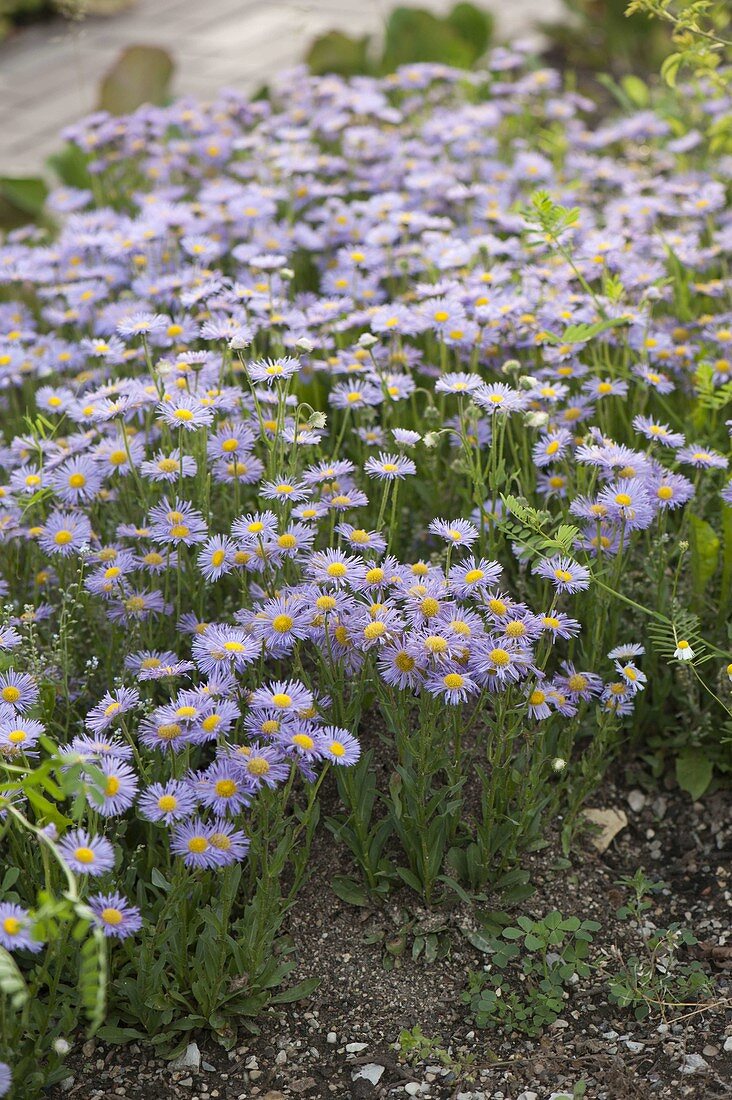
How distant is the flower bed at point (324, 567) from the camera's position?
73.4 inches

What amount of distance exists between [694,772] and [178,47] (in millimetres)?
5812

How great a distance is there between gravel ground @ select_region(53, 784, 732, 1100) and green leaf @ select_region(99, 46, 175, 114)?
3.34 metres

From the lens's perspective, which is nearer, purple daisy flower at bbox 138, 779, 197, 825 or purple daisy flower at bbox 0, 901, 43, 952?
purple daisy flower at bbox 0, 901, 43, 952

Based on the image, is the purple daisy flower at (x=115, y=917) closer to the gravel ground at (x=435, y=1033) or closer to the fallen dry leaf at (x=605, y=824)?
the gravel ground at (x=435, y=1033)

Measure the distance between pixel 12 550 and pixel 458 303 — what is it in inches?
42.9

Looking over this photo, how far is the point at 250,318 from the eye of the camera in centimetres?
288

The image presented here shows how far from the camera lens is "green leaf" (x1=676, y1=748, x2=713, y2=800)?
232cm

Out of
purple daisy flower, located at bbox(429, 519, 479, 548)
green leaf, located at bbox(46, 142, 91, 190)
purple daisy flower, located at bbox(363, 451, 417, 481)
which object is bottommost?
purple daisy flower, located at bbox(429, 519, 479, 548)

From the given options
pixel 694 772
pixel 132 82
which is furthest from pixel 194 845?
pixel 132 82

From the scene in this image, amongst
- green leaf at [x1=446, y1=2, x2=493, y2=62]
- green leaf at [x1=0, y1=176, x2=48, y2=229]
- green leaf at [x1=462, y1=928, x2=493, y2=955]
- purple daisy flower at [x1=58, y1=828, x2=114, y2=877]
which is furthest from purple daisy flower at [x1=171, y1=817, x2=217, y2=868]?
green leaf at [x1=446, y1=2, x2=493, y2=62]

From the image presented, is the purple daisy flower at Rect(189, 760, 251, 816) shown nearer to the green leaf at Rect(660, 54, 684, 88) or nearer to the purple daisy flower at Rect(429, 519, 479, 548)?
the purple daisy flower at Rect(429, 519, 479, 548)

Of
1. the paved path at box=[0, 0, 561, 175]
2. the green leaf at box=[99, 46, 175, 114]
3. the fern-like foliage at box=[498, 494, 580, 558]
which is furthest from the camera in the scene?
the paved path at box=[0, 0, 561, 175]

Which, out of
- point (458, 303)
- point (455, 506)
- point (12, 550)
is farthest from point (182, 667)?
point (458, 303)

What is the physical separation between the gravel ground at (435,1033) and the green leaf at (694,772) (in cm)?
17
